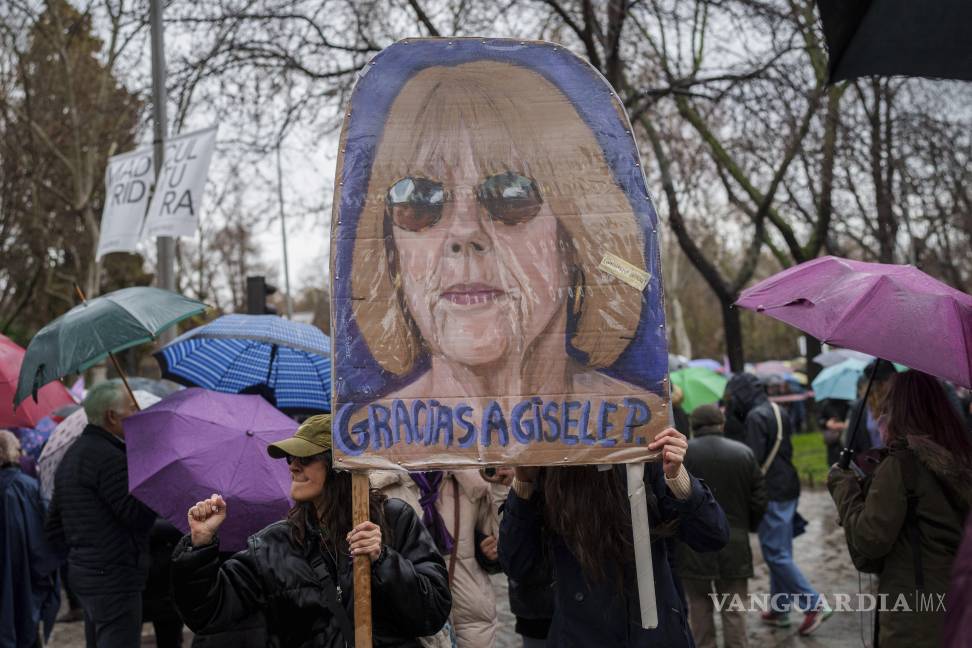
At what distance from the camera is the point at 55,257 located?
25672 mm

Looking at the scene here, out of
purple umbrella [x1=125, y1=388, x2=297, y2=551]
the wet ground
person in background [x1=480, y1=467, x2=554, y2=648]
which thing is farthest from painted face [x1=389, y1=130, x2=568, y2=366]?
the wet ground

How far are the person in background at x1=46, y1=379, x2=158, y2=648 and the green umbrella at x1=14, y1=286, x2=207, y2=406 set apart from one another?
431mm

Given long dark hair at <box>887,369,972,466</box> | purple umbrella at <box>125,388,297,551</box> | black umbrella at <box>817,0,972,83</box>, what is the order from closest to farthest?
black umbrella at <box>817,0,972,83</box> → long dark hair at <box>887,369,972,466</box> → purple umbrella at <box>125,388,297,551</box>

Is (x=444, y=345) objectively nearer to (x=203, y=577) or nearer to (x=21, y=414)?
(x=203, y=577)

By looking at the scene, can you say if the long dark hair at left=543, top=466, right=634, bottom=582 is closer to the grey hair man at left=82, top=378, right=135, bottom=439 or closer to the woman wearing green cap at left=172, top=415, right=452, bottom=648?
the woman wearing green cap at left=172, top=415, right=452, bottom=648

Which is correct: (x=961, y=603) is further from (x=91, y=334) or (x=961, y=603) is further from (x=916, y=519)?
(x=91, y=334)

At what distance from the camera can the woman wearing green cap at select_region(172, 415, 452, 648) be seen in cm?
301

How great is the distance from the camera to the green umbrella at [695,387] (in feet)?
42.1

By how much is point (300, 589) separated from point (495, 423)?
2.59 feet

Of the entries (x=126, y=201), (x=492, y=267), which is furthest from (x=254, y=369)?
(x=126, y=201)

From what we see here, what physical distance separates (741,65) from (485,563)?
279 inches

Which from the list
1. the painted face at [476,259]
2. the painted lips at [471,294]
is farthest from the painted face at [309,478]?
the painted lips at [471,294]

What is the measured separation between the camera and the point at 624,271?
3.12 meters

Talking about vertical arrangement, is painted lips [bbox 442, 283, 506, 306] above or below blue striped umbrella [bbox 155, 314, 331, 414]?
above
